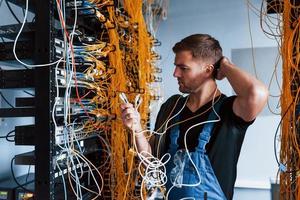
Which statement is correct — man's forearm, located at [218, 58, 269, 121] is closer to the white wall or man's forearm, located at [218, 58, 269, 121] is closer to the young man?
the young man

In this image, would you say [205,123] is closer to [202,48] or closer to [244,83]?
[244,83]

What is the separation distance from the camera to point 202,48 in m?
1.18

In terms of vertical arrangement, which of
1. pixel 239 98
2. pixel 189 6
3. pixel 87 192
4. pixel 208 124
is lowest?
pixel 87 192

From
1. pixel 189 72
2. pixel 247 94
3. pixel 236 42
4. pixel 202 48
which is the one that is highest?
pixel 236 42

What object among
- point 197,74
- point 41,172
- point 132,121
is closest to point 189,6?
point 197,74

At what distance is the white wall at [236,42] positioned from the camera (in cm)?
285

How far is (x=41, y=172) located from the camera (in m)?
0.87

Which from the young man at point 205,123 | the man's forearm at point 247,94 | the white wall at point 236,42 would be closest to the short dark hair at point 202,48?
the young man at point 205,123

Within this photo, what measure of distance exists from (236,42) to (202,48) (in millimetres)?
1965

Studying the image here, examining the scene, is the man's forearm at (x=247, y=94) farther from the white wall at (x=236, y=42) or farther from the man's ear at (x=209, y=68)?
the white wall at (x=236, y=42)

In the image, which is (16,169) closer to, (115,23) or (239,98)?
(115,23)

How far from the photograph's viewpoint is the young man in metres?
1.07

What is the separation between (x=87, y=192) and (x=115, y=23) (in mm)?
882

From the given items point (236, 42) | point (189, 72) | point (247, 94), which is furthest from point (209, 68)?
point (236, 42)
